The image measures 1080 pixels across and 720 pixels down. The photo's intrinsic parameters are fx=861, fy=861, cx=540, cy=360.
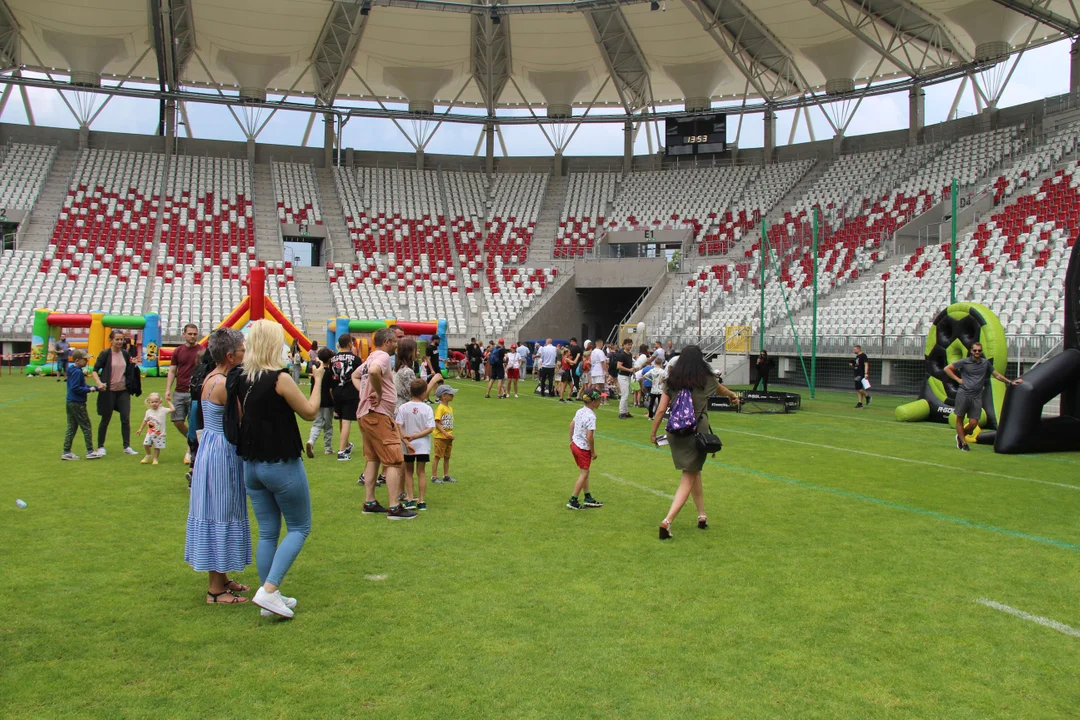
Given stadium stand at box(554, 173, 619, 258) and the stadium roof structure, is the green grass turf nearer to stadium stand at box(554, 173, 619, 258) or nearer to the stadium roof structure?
the stadium roof structure

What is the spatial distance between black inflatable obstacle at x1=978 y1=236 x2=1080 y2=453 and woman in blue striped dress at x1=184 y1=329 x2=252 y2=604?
1086 centimetres

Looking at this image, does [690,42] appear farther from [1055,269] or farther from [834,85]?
[1055,269]

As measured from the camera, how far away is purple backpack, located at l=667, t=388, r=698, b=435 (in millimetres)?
6855

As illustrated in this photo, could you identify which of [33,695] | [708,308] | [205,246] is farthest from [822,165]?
[33,695]

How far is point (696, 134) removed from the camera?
43812mm

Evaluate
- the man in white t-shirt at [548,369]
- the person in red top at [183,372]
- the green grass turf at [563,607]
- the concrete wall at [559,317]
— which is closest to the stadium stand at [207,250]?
the concrete wall at [559,317]

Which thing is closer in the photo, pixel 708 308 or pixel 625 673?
pixel 625 673

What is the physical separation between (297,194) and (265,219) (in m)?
2.54

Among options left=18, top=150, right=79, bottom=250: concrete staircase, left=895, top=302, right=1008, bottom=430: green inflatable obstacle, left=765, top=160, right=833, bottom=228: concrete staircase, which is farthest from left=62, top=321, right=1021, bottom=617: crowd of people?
left=18, top=150, right=79, bottom=250: concrete staircase

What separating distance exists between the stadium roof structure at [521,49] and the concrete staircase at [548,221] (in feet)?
13.3

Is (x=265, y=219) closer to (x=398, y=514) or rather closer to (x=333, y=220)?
(x=333, y=220)

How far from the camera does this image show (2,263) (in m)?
34.6

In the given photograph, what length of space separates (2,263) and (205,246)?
7.77 m

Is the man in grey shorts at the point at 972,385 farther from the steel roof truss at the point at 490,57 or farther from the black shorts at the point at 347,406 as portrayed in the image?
the steel roof truss at the point at 490,57
